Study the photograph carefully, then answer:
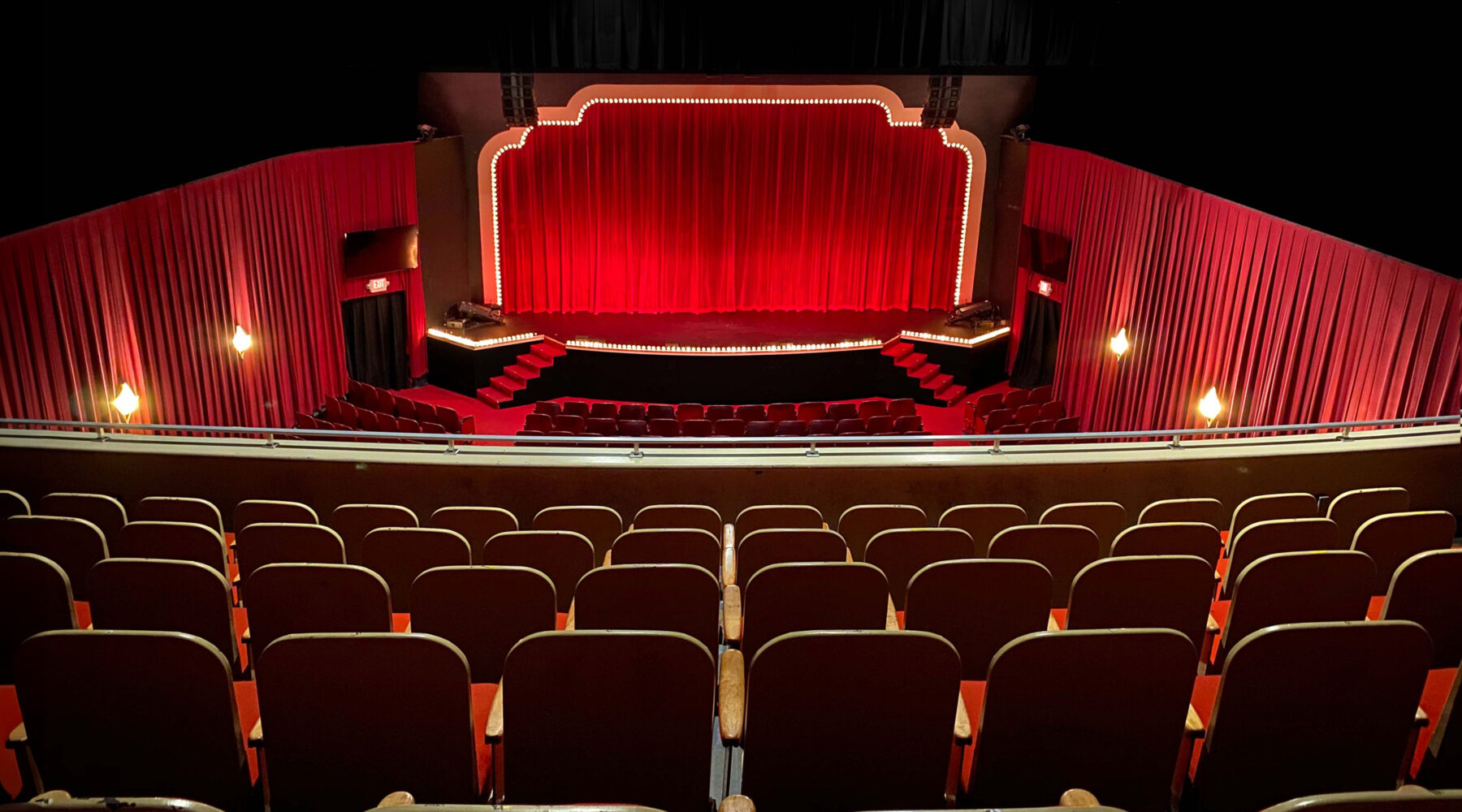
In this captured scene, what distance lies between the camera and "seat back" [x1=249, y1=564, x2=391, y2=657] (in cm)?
339

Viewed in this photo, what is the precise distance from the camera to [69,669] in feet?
8.56

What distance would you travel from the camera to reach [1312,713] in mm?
2676

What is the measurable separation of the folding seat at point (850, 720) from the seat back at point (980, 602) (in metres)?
0.85

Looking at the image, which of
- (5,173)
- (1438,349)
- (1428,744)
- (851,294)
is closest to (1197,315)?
(1438,349)

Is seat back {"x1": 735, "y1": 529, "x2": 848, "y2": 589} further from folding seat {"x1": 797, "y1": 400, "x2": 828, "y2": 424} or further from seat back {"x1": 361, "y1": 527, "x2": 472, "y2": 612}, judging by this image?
folding seat {"x1": 797, "y1": 400, "x2": 828, "y2": 424}

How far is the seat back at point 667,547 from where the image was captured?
13.9 feet

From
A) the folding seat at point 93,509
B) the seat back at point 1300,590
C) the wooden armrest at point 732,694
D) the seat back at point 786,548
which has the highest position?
the seat back at point 1300,590

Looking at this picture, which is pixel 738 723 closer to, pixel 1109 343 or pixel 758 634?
pixel 758 634

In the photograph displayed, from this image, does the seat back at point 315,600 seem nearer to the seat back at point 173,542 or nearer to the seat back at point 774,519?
the seat back at point 173,542

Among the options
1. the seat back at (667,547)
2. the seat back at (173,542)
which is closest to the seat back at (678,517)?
the seat back at (667,547)

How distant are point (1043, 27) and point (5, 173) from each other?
9.54 m

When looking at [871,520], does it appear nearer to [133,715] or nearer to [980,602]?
[980,602]

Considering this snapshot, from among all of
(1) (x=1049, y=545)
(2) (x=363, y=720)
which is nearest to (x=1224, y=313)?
(1) (x=1049, y=545)

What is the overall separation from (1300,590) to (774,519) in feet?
7.62
